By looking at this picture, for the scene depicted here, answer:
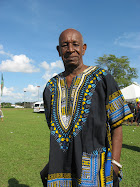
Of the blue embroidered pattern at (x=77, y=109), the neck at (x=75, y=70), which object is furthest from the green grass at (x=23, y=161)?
the neck at (x=75, y=70)

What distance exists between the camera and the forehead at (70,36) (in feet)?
5.50

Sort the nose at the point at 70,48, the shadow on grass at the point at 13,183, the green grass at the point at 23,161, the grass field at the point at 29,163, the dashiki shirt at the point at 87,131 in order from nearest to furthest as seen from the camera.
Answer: the dashiki shirt at the point at 87,131 → the nose at the point at 70,48 → the shadow on grass at the point at 13,183 → the grass field at the point at 29,163 → the green grass at the point at 23,161

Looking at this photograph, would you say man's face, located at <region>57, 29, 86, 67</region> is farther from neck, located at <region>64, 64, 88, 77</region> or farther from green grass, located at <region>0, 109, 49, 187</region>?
green grass, located at <region>0, 109, 49, 187</region>

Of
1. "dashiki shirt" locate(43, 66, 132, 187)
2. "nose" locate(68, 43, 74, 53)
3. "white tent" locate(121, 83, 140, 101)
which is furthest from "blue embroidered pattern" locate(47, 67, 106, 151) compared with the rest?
"white tent" locate(121, 83, 140, 101)

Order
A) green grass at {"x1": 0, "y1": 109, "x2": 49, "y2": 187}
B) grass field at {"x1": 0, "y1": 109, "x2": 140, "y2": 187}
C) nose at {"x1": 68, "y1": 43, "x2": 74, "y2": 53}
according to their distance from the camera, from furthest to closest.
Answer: green grass at {"x1": 0, "y1": 109, "x2": 49, "y2": 187} → grass field at {"x1": 0, "y1": 109, "x2": 140, "y2": 187} → nose at {"x1": 68, "y1": 43, "x2": 74, "y2": 53}

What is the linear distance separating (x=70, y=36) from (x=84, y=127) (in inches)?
30.8

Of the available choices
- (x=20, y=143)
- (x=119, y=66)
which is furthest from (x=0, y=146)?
(x=119, y=66)

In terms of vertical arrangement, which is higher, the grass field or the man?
the man

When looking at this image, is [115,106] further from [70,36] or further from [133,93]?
[133,93]

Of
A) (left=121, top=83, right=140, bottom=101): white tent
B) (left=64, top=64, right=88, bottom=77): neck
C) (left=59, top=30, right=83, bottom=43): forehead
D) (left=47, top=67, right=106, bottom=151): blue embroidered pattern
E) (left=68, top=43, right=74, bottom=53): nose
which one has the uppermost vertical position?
(left=121, top=83, right=140, bottom=101): white tent

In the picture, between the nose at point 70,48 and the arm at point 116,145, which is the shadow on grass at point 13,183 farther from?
the nose at point 70,48

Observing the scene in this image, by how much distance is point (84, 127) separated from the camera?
153 centimetres

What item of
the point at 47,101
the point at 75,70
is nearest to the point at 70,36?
the point at 75,70

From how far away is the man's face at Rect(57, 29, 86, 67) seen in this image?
1.68 m
